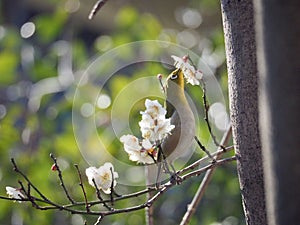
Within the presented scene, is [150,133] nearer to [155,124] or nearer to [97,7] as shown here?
[155,124]

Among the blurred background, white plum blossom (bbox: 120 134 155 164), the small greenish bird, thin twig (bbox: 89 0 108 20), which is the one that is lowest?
white plum blossom (bbox: 120 134 155 164)

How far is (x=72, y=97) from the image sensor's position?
1902 millimetres

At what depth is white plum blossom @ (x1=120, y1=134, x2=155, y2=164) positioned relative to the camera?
28.0 inches

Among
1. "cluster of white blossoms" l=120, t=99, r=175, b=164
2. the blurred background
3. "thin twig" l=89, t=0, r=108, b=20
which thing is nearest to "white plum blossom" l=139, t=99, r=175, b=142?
"cluster of white blossoms" l=120, t=99, r=175, b=164

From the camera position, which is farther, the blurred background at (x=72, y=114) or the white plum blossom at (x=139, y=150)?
the blurred background at (x=72, y=114)

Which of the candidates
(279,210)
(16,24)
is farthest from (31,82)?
(279,210)

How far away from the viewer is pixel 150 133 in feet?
2.29

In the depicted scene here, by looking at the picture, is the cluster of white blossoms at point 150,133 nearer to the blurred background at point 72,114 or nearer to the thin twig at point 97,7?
the thin twig at point 97,7

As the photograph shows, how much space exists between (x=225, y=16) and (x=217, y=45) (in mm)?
1353

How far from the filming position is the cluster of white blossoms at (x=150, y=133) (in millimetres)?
694

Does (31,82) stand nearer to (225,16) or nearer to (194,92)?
(194,92)

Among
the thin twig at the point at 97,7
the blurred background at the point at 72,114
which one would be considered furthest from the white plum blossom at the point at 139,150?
the blurred background at the point at 72,114

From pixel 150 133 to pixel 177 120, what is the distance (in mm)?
56

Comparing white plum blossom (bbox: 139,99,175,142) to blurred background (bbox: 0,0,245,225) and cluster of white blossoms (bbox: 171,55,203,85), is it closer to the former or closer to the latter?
cluster of white blossoms (bbox: 171,55,203,85)
